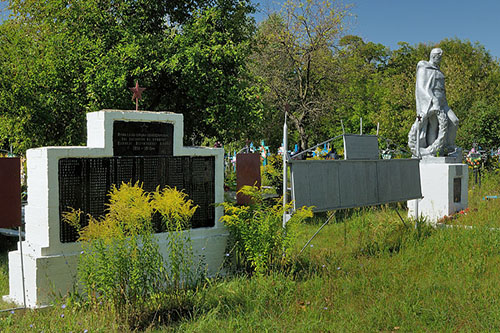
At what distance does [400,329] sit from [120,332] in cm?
258

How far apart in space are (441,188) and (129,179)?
6.85 metres

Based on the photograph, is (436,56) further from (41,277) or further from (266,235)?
(41,277)

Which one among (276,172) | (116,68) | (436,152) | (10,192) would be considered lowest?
(10,192)

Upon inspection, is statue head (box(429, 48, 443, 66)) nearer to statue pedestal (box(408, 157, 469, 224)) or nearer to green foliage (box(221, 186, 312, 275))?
statue pedestal (box(408, 157, 469, 224))

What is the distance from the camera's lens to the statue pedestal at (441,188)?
10.0 m

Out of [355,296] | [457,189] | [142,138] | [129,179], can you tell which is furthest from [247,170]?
[457,189]

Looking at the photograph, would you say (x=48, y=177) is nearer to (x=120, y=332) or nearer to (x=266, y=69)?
(x=120, y=332)

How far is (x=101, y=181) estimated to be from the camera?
570 cm

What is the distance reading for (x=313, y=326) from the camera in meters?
4.56

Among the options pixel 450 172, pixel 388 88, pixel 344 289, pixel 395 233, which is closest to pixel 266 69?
pixel 388 88

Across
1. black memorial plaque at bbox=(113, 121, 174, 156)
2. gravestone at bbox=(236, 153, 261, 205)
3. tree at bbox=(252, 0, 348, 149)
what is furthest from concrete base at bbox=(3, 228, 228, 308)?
tree at bbox=(252, 0, 348, 149)

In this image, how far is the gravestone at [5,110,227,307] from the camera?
5301mm

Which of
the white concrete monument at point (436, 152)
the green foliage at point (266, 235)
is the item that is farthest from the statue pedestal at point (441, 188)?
the green foliage at point (266, 235)

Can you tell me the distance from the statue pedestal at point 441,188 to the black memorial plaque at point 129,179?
5045 mm
